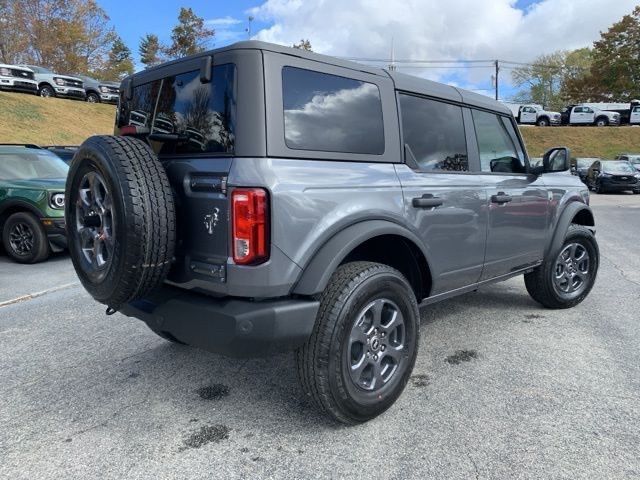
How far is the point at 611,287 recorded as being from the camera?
5.86m

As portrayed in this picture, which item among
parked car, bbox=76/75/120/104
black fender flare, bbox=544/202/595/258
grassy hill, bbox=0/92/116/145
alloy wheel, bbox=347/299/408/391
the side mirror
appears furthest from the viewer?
parked car, bbox=76/75/120/104

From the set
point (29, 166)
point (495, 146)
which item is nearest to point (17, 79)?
point (29, 166)

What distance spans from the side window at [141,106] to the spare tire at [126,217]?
1.92 ft

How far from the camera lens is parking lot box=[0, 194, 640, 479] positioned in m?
2.47

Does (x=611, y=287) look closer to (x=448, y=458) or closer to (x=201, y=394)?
(x=448, y=458)

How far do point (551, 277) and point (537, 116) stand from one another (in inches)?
1657

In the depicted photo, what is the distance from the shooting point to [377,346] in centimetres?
289

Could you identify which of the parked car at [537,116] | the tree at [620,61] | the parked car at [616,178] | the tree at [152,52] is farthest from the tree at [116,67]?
the tree at [620,61]

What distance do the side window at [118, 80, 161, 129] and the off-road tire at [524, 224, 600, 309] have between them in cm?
359

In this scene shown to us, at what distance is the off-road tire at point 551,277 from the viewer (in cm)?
472

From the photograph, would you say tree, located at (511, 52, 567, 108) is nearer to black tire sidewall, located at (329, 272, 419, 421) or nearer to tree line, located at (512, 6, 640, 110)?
tree line, located at (512, 6, 640, 110)

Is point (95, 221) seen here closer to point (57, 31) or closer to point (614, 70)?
point (57, 31)

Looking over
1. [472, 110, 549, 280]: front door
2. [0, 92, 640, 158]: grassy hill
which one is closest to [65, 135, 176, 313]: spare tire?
[472, 110, 549, 280]: front door

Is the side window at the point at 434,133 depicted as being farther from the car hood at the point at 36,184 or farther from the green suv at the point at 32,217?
the car hood at the point at 36,184
